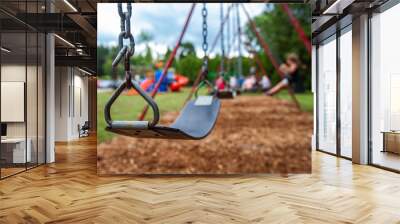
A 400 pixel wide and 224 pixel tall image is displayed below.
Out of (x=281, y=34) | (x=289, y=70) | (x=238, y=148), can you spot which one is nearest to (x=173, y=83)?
(x=289, y=70)

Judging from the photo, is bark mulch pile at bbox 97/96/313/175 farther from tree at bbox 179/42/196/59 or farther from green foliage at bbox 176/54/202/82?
green foliage at bbox 176/54/202/82

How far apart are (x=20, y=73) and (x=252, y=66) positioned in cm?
360

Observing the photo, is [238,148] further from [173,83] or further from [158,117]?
[158,117]

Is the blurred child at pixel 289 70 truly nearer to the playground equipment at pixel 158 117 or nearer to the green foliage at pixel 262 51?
the green foliage at pixel 262 51

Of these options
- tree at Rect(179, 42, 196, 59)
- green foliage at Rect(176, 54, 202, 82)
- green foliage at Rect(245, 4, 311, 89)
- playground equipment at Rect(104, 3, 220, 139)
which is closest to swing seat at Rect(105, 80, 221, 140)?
playground equipment at Rect(104, 3, 220, 139)

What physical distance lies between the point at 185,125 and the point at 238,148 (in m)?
4.97

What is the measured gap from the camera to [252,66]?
6738mm

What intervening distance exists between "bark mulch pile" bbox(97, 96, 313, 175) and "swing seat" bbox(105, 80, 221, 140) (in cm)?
397

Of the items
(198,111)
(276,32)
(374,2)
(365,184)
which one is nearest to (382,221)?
(365,184)

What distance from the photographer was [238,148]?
365 inches

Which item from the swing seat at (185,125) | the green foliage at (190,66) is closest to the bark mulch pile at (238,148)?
Result: the green foliage at (190,66)

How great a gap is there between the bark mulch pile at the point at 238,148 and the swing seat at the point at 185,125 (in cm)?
397

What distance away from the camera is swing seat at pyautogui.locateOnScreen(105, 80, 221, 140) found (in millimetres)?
3576

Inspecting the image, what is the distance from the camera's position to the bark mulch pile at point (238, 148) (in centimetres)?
875
